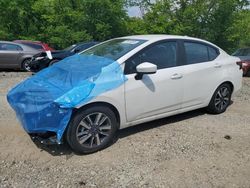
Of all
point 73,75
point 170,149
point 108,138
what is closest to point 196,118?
point 170,149

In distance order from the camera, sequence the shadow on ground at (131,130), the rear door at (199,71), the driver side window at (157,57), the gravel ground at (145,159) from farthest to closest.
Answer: the rear door at (199,71) < the driver side window at (157,57) < the shadow on ground at (131,130) < the gravel ground at (145,159)

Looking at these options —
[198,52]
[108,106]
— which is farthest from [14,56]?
[108,106]

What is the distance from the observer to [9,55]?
1269 cm

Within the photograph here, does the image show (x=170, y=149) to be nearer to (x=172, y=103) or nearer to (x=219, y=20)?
(x=172, y=103)

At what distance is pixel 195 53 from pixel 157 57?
3.09ft

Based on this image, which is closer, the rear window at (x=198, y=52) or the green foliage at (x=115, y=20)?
the rear window at (x=198, y=52)

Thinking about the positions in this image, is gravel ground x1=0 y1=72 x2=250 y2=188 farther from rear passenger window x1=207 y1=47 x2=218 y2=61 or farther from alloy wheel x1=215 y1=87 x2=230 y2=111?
rear passenger window x1=207 y1=47 x2=218 y2=61

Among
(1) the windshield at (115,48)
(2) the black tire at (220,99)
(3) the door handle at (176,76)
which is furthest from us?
(2) the black tire at (220,99)

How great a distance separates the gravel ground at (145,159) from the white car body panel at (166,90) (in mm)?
382

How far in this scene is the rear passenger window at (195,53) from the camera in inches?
223

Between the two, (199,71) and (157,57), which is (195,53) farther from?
(157,57)

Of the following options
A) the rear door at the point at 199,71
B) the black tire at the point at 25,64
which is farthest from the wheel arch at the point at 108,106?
the black tire at the point at 25,64

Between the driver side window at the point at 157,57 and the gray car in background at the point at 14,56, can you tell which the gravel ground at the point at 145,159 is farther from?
the gray car in background at the point at 14,56

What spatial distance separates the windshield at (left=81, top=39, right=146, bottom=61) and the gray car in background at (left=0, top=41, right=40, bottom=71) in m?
7.90
